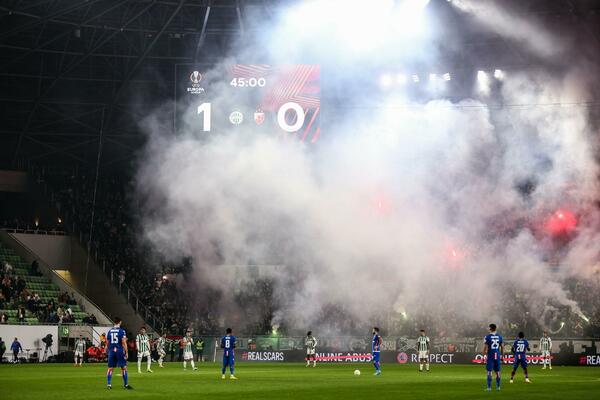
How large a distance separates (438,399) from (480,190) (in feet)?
109

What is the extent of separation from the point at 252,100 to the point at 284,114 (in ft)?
6.37

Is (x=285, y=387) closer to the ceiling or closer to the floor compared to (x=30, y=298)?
closer to the floor

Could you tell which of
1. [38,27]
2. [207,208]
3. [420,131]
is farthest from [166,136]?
[420,131]

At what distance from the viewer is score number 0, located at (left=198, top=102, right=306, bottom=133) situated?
46719 mm

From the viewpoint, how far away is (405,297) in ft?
186

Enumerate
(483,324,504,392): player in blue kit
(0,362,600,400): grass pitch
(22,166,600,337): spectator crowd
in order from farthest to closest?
(22,166,600,337): spectator crowd < (483,324,504,392): player in blue kit < (0,362,600,400): grass pitch

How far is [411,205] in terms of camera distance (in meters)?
55.1

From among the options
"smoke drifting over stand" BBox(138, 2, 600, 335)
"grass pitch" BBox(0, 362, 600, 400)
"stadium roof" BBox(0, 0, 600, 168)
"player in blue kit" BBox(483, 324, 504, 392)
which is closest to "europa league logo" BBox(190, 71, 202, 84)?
"stadium roof" BBox(0, 0, 600, 168)

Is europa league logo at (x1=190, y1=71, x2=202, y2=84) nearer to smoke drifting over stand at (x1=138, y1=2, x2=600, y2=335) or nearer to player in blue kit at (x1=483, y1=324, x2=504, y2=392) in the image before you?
smoke drifting over stand at (x1=138, y1=2, x2=600, y2=335)

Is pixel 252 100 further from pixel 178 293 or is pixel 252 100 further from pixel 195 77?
pixel 178 293

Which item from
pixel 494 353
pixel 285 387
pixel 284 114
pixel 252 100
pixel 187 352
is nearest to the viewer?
pixel 494 353

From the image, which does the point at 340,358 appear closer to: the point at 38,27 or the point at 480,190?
the point at 480,190

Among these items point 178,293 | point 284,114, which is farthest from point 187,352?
point 178,293

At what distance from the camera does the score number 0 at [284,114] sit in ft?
153
